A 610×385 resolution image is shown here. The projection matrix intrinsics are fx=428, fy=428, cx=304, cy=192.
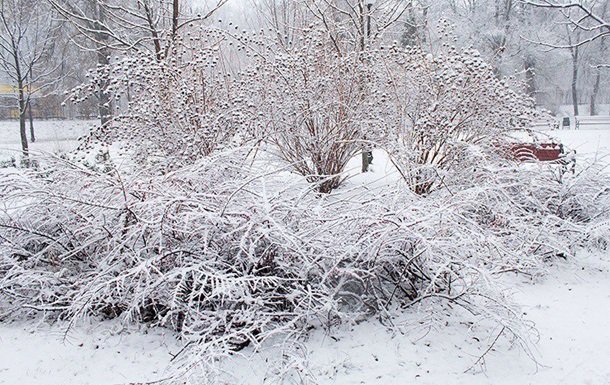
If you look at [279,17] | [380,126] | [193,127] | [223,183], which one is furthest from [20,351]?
[279,17]

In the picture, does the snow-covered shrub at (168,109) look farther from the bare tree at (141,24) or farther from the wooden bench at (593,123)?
the wooden bench at (593,123)

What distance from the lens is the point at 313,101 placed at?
7.37 meters

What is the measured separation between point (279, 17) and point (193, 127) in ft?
20.8

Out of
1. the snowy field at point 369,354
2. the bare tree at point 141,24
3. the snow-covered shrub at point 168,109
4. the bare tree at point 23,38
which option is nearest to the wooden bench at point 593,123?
the bare tree at point 141,24

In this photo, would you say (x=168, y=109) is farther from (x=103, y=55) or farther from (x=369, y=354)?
(x=369, y=354)

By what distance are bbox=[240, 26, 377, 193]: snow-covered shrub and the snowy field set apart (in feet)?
14.2

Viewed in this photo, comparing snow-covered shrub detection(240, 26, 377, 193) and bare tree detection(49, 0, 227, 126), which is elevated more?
bare tree detection(49, 0, 227, 126)

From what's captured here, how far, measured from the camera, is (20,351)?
2988mm

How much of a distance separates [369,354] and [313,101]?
5216 mm

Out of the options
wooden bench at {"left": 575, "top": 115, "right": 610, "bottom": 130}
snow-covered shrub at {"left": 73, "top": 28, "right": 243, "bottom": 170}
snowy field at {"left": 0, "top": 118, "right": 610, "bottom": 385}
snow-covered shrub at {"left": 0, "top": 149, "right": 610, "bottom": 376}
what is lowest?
snowy field at {"left": 0, "top": 118, "right": 610, "bottom": 385}

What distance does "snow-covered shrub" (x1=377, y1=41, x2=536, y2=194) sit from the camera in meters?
6.27

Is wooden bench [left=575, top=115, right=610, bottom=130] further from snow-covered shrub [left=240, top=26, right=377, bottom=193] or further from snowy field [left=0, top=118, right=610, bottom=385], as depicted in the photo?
snowy field [left=0, top=118, right=610, bottom=385]

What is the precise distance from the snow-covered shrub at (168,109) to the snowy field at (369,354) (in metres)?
3.14

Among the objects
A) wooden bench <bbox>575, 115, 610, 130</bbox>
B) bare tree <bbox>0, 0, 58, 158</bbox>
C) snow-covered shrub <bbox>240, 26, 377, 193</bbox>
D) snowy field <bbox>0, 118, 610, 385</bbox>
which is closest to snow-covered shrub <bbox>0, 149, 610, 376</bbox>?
snowy field <bbox>0, 118, 610, 385</bbox>
